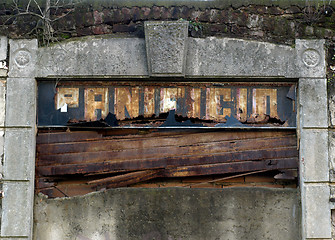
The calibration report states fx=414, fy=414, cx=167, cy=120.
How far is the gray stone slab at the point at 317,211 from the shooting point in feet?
17.2

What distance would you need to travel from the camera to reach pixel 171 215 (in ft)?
17.8

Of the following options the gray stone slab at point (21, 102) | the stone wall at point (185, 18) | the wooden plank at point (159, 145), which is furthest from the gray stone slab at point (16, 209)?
the stone wall at point (185, 18)

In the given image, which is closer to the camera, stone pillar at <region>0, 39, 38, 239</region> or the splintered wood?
stone pillar at <region>0, 39, 38, 239</region>

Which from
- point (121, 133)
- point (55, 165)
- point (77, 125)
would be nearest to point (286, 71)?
point (121, 133)

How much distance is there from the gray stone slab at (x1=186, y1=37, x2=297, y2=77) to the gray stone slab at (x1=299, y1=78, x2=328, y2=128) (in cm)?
23

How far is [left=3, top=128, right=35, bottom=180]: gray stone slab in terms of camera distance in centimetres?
532

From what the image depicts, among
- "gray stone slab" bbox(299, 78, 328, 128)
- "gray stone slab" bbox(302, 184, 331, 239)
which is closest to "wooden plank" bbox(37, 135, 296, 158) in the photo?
"gray stone slab" bbox(299, 78, 328, 128)

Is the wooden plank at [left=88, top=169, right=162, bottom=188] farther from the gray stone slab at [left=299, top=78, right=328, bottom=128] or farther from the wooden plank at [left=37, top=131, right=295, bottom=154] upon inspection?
the gray stone slab at [left=299, top=78, right=328, bottom=128]

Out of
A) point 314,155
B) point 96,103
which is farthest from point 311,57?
point 96,103

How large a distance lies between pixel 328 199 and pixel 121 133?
2.82 m

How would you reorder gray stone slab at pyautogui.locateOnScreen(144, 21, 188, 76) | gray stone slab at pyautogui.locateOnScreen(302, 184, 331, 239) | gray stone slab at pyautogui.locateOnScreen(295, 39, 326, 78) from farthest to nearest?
1. gray stone slab at pyautogui.locateOnScreen(295, 39, 326, 78)
2. gray stone slab at pyautogui.locateOnScreen(144, 21, 188, 76)
3. gray stone slab at pyautogui.locateOnScreen(302, 184, 331, 239)

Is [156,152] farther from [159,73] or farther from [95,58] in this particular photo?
[95,58]

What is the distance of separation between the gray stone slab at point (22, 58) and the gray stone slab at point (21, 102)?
0.09 metres

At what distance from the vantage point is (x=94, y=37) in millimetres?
5551
